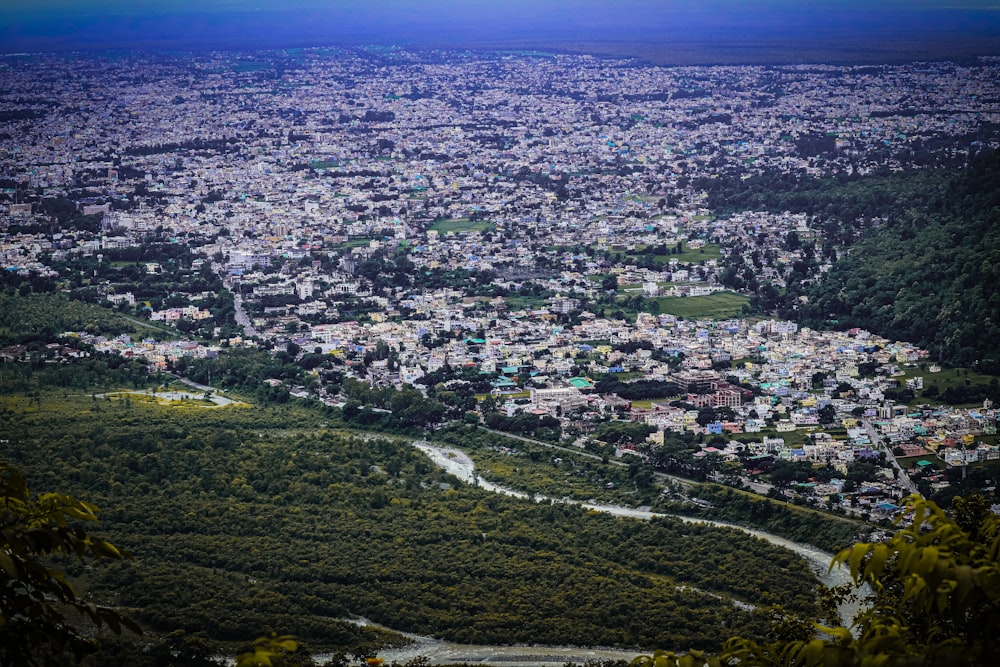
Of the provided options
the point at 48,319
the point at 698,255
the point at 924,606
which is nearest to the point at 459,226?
the point at 698,255

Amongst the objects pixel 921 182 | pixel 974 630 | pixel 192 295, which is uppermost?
pixel 974 630

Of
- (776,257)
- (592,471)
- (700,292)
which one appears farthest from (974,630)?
(776,257)

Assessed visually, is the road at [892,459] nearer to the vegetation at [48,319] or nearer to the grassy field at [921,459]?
the grassy field at [921,459]

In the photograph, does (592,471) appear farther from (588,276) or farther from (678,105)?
(678,105)

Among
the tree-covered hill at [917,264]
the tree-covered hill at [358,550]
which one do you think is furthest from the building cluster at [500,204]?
the tree-covered hill at [358,550]

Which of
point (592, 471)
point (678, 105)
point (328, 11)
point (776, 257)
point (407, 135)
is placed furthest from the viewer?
point (328, 11)

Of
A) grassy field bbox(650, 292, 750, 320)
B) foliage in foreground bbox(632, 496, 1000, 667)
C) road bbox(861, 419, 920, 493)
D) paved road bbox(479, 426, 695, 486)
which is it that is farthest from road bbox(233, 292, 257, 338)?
foliage in foreground bbox(632, 496, 1000, 667)
